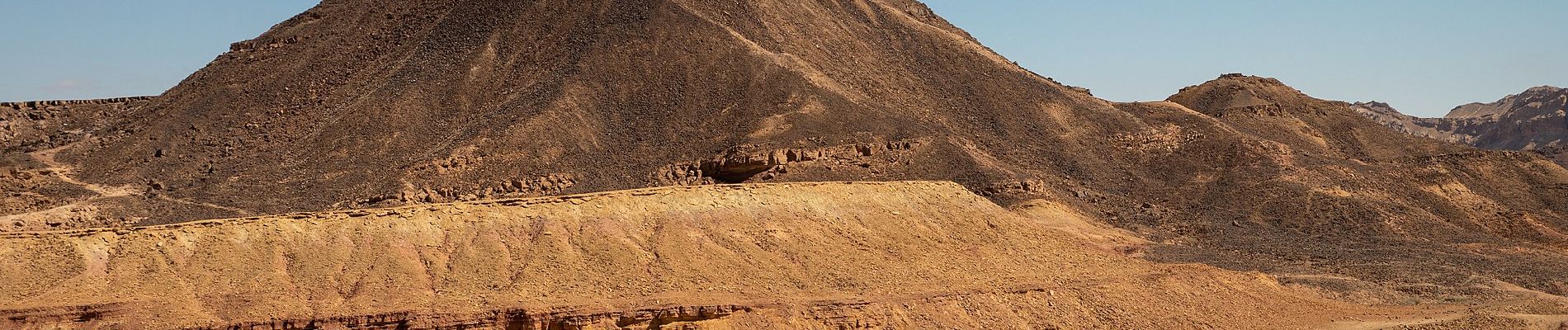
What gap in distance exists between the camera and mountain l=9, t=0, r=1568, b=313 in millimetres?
43812

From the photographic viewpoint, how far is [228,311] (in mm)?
23891

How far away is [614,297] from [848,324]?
12.4 ft

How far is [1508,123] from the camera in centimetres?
11300

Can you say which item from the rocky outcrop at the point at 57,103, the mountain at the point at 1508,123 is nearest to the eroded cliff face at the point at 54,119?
the rocky outcrop at the point at 57,103

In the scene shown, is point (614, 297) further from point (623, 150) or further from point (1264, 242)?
point (1264, 242)

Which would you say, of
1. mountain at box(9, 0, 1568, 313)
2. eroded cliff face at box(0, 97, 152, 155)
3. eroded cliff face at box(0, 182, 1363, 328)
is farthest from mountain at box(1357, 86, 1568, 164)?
eroded cliff face at box(0, 97, 152, 155)

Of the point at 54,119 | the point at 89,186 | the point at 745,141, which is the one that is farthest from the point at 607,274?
the point at 54,119

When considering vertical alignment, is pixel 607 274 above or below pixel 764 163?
below

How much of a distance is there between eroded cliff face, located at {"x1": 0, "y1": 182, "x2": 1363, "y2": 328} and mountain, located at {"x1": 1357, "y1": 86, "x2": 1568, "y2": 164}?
248 ft

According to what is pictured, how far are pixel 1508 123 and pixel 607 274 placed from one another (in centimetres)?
10253

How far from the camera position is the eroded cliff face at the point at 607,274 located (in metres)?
24.0

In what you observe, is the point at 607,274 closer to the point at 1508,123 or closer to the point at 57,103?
the point at 57,103

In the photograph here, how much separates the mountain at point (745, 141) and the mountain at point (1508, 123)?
169 feet

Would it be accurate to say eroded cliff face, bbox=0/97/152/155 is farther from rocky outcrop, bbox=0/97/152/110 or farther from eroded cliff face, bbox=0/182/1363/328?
eroded cliff face, bbox=0/182/1363/328
